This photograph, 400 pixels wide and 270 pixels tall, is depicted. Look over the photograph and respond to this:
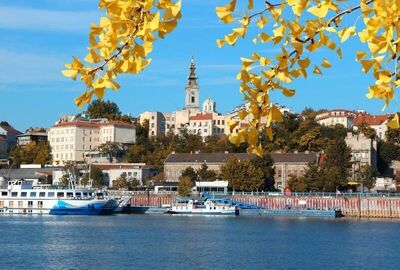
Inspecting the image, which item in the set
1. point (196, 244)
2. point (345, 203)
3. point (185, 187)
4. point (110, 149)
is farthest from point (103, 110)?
point (196, 244)

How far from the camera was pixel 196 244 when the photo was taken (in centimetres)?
5009

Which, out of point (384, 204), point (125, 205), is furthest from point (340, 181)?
point (125, 205)

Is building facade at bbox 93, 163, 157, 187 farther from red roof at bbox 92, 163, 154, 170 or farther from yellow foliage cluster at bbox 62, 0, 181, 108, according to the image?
yellow foliage cluster at bbox 62, 0, 181, 108

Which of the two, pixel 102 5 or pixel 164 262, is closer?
pixel 102 5

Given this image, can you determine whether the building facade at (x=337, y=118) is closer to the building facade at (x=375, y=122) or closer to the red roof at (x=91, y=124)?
the building facade at (x=375, y=122)

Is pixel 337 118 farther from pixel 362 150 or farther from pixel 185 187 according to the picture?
pixel 185 187

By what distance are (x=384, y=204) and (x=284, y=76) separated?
84055 mm

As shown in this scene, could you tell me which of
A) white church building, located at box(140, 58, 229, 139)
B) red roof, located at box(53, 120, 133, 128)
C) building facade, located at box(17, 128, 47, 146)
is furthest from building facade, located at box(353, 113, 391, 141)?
building facade, located at box(17, 128, 47, 146)

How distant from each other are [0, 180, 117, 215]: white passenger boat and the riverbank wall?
57.0ft

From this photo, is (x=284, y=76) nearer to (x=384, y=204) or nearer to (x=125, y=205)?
(x=384, y=204)

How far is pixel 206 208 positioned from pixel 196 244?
129ft

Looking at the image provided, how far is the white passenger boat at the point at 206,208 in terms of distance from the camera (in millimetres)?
88312

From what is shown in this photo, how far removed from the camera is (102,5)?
336cm

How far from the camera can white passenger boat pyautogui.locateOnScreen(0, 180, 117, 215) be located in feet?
273
